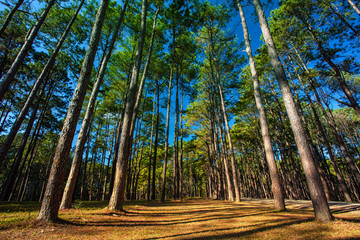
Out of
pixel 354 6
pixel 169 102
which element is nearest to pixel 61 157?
pixel 169 102

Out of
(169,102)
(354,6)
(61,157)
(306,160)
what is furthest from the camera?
(169,102)

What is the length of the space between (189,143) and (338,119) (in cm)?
2095

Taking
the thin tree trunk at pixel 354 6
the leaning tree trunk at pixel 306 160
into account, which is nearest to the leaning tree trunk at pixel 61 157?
the leaning tree trunk at pixel 306 160

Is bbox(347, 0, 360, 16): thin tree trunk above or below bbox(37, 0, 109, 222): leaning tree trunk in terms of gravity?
above

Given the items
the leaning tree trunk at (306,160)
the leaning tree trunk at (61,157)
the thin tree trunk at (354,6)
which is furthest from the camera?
the thin tree trunk at (354,6)

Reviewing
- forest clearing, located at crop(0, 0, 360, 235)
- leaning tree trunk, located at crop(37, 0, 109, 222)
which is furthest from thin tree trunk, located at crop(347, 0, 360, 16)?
leaning tree trunk, located at crop(37, 0, 109, 222)

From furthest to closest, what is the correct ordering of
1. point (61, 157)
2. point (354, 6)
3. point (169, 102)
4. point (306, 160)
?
point (169, 102), point (354, 6), point (306, 160), point (61, 157)

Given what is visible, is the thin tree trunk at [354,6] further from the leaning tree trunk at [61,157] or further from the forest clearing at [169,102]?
the leaning tree trunk at [61,157]

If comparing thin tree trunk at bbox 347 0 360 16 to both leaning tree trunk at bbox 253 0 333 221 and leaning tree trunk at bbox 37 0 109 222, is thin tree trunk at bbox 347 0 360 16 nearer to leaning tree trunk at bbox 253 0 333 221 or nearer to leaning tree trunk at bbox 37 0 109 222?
leaning tree trunk at bbox 253 0 333 221

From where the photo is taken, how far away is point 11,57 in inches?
440

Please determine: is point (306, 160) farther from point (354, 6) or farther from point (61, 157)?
point (354, 6)

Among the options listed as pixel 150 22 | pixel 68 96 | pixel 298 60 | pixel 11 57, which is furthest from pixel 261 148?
pixel 11 57

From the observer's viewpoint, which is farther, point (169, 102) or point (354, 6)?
point (169, 102)

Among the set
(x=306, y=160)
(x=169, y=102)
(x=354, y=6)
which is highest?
(x=354, y=6)
